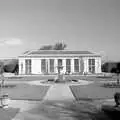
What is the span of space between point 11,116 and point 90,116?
4.26 metres

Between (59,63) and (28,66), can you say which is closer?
(59,63)

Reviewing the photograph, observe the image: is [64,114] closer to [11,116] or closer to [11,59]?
[11,116]

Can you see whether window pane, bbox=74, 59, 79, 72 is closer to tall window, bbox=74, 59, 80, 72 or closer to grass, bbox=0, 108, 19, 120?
tall window, bbox=74, 59, 80, 72

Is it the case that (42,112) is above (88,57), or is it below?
below

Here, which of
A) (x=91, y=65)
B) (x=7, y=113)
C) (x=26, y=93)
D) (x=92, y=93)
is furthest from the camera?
(x=91, y=65)

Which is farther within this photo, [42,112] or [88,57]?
[88,57]

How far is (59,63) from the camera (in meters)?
50.4

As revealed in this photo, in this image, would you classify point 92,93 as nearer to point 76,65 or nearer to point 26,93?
point 26,93

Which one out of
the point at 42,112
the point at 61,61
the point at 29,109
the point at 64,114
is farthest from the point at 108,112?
the point at 61,61

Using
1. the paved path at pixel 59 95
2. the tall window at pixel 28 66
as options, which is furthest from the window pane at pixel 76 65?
the paved path at pixel 59 95

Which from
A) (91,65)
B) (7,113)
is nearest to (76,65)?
(91,65)

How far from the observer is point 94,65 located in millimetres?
50688

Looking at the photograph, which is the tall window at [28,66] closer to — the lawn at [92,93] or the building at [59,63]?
the building at [59,63]

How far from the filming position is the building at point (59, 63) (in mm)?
50188
